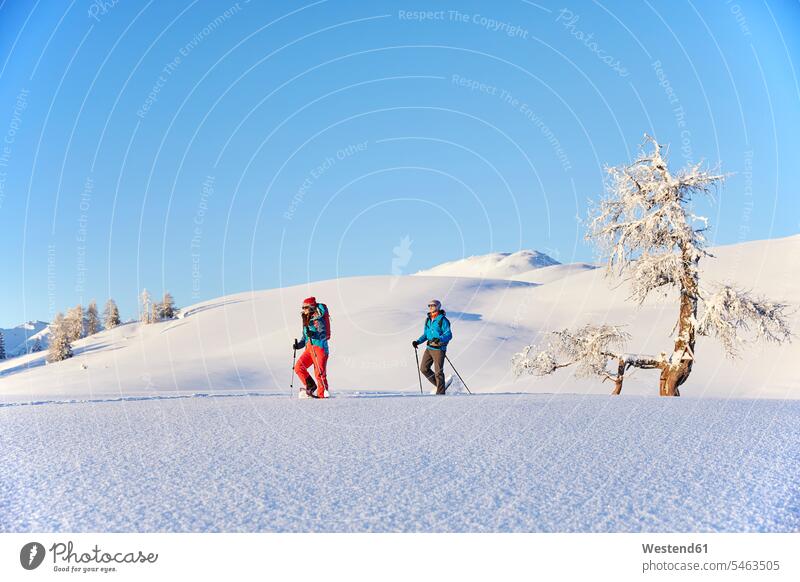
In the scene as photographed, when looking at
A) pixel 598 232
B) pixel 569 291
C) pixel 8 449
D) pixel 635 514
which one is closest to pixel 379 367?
pixel 598 232

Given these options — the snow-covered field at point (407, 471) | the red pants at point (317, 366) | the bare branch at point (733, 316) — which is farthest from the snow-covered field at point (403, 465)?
the bare branch at point (733, 316)

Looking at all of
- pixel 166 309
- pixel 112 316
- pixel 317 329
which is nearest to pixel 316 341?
pixel 317 329

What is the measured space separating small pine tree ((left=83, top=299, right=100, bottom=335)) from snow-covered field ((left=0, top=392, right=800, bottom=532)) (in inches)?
3991

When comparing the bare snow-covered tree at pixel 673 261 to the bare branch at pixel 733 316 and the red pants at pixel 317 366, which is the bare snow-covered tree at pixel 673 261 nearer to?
the bare branch at pixel 733 316

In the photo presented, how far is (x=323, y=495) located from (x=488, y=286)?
6064 centimetres

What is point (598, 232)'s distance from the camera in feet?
56.9

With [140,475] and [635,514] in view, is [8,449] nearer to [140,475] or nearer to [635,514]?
[140,475]

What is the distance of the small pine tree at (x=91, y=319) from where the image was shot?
9988 centimetres
